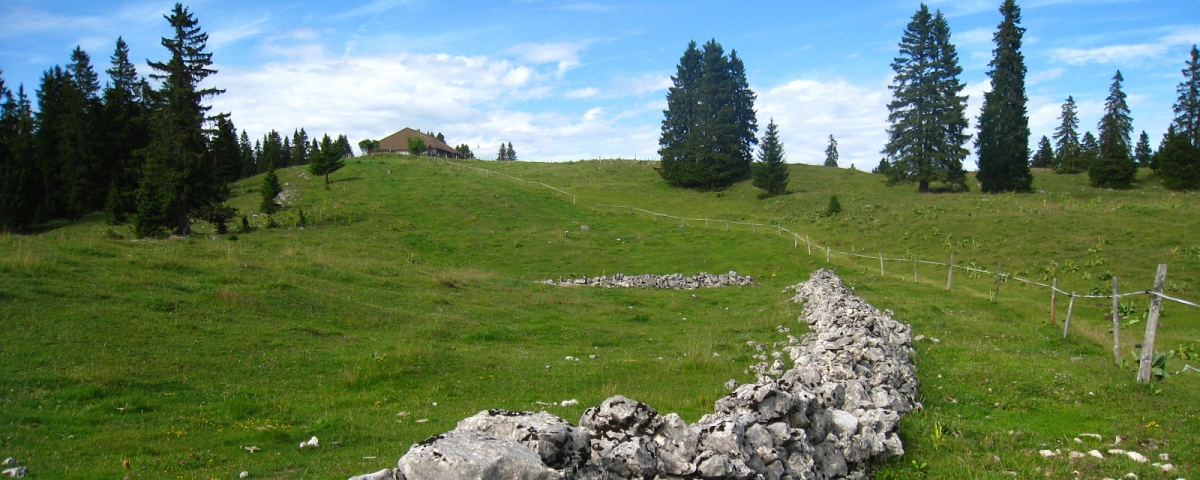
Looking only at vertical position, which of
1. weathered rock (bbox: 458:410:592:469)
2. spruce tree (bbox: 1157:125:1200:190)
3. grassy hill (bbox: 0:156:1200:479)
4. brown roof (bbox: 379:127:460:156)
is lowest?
grassy hill (bbox: 0:156:1200:479)

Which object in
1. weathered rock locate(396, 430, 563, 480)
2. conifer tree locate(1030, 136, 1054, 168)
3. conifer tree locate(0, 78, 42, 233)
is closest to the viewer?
weathered rock locate(396, 430, 563, 480)

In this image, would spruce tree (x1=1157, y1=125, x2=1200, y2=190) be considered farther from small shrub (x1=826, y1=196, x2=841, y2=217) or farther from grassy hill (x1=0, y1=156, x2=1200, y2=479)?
small shrub (x1=826, y1=196, x2=841, y2=217)

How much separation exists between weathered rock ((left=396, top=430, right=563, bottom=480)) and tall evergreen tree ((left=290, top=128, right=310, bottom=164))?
115m

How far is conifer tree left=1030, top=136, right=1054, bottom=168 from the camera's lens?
98912 mm

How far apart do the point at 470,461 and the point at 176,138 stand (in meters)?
42.5

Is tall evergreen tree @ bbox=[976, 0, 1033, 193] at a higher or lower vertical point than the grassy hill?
higher

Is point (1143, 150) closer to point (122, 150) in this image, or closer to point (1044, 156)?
point (1044, 156)

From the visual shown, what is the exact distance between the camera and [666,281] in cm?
3369

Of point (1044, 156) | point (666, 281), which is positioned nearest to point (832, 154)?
point (1044, 156)

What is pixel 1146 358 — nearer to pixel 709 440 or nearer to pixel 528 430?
pixel 709 440

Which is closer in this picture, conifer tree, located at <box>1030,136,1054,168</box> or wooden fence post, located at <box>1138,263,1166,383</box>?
wooden fence post, located at <box>1138,263,1166,383</box>

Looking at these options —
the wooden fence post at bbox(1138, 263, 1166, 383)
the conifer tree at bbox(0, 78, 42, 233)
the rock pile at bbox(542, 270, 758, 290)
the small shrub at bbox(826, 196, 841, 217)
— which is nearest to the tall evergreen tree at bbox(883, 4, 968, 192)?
the small shrub at bbox(826, 196, 841, 217)

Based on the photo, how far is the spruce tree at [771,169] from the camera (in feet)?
224

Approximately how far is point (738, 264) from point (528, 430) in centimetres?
3463
